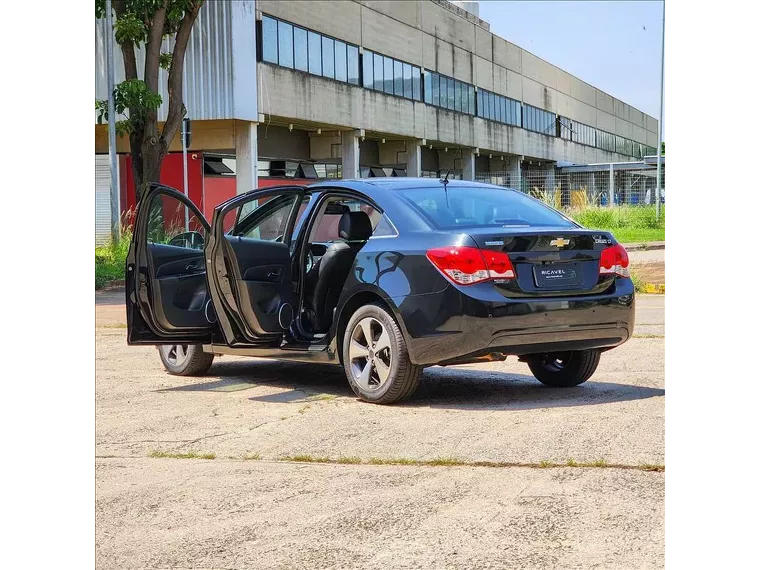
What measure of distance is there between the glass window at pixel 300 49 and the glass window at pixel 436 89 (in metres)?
12.6

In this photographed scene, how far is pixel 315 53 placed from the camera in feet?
136

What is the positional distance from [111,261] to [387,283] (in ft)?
54.6

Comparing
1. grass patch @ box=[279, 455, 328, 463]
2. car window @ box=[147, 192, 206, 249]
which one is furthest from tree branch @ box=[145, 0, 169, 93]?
grass patch @ box=[279, 455, 328, 463]

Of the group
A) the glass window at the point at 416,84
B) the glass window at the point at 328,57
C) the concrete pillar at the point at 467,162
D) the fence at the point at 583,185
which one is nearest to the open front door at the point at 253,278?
the fence at the point at 583,185

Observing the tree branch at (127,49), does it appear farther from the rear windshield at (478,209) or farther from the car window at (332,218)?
the rear windshield at (478,209)

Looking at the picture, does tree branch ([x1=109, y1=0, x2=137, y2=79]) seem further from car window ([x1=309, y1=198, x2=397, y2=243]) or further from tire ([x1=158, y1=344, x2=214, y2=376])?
car window ([x1=309, y1=198, x2=397, y2=243])

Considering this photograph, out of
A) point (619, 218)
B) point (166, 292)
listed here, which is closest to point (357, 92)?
point (619, 218)

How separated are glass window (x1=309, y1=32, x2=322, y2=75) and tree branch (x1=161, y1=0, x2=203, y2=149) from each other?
17.6m

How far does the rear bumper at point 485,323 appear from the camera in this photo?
6.73m

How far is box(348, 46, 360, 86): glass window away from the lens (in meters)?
43.9

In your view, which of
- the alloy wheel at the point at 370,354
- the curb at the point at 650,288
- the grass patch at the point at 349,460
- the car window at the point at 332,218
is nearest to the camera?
the grass patch at the point at 349,460

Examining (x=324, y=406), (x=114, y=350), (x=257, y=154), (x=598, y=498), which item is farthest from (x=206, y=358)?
(x=257, y=154)
